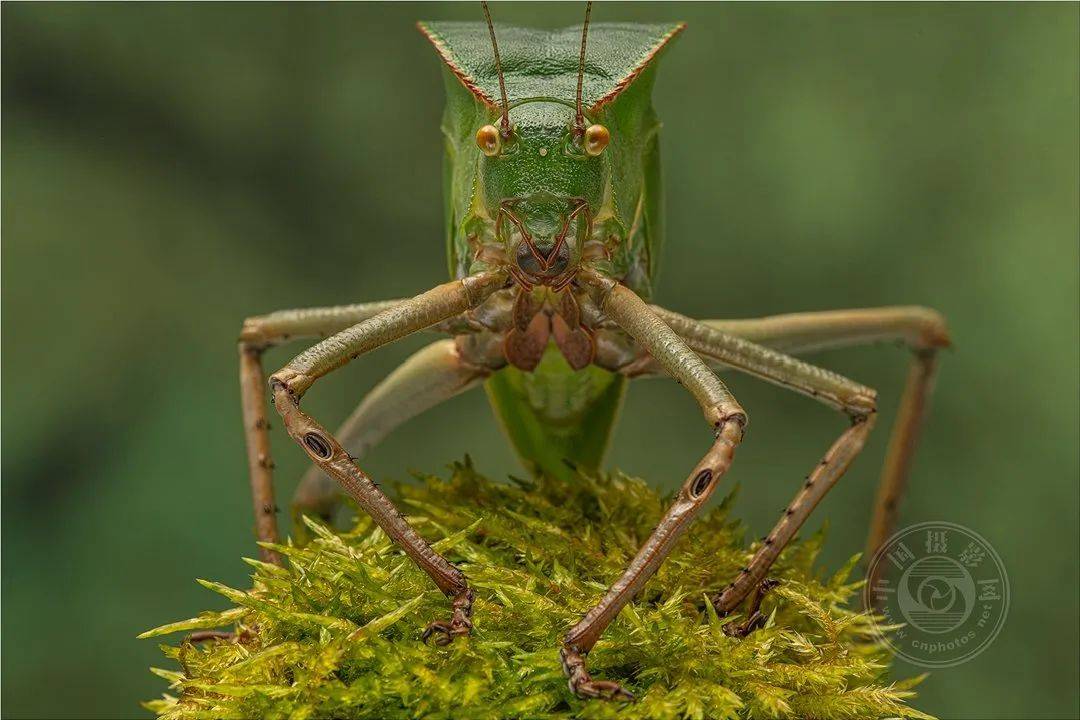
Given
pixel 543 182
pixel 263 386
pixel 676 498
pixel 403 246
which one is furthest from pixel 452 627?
pixel 403 246

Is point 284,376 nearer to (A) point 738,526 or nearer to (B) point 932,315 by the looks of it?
(A) point 738,526

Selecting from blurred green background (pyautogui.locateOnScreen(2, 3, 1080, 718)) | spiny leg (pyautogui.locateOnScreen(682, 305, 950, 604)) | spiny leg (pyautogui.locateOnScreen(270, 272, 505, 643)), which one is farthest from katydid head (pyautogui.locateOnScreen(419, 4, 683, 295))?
blurred green background (pyautogui.locateOnScreen(2, 3, 1080, 718))

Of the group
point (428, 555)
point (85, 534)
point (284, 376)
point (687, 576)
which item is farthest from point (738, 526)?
point (85, 534)

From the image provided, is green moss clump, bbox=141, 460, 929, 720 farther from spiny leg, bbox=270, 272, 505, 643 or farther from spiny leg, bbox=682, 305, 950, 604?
spiny leg, bbox=682, 305, 950, 604

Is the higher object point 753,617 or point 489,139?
point 489,139

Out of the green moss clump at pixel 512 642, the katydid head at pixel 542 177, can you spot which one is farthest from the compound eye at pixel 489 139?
the green moss clump at pixel 512 642

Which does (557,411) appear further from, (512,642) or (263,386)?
(512,642)

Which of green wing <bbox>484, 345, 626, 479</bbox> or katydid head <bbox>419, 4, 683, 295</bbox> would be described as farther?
green wing <bbox>484, 345, 626, 479</bbox>
